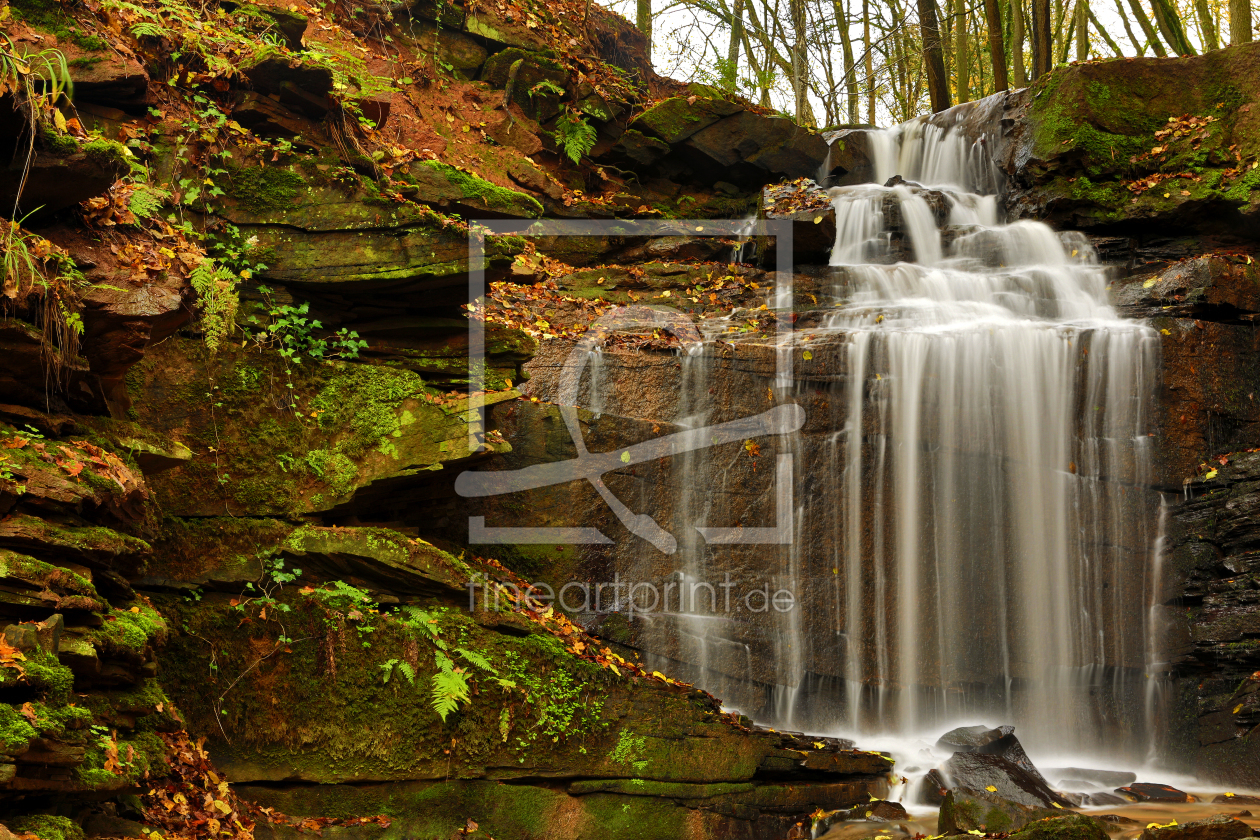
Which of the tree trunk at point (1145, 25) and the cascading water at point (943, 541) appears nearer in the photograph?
the cascading water at point (943, 541)

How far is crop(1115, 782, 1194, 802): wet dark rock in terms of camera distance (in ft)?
22.0

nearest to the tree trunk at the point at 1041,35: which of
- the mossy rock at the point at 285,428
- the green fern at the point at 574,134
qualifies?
the green fern at the point at 574,134

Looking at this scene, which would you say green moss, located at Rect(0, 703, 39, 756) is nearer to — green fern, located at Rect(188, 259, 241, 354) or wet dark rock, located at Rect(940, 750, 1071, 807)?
green fern, located at Rect(188, 259, 241, 354)

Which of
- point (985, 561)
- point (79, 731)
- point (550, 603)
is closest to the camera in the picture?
point (79, 731)

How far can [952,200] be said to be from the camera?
41.0 feet

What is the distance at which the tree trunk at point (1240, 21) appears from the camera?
13711 millimetres

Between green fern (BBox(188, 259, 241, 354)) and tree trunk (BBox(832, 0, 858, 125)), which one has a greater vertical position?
tree trunk (BBox(832, 0, 858, 125))

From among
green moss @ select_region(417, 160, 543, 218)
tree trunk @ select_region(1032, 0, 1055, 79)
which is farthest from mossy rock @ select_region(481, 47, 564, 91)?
tree trunk @ select_region(1032, 0, 1055, 79)

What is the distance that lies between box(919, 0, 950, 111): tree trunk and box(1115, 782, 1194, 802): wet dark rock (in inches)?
492

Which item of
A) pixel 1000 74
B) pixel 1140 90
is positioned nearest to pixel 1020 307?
pixel 1140 90

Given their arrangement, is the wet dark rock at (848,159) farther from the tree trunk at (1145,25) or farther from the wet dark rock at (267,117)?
the wet dark rock at (267,117)

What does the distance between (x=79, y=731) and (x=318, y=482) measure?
8.94ft

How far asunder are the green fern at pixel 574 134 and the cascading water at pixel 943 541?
4.70 m

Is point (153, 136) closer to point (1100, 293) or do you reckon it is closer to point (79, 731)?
point (79, 731)
